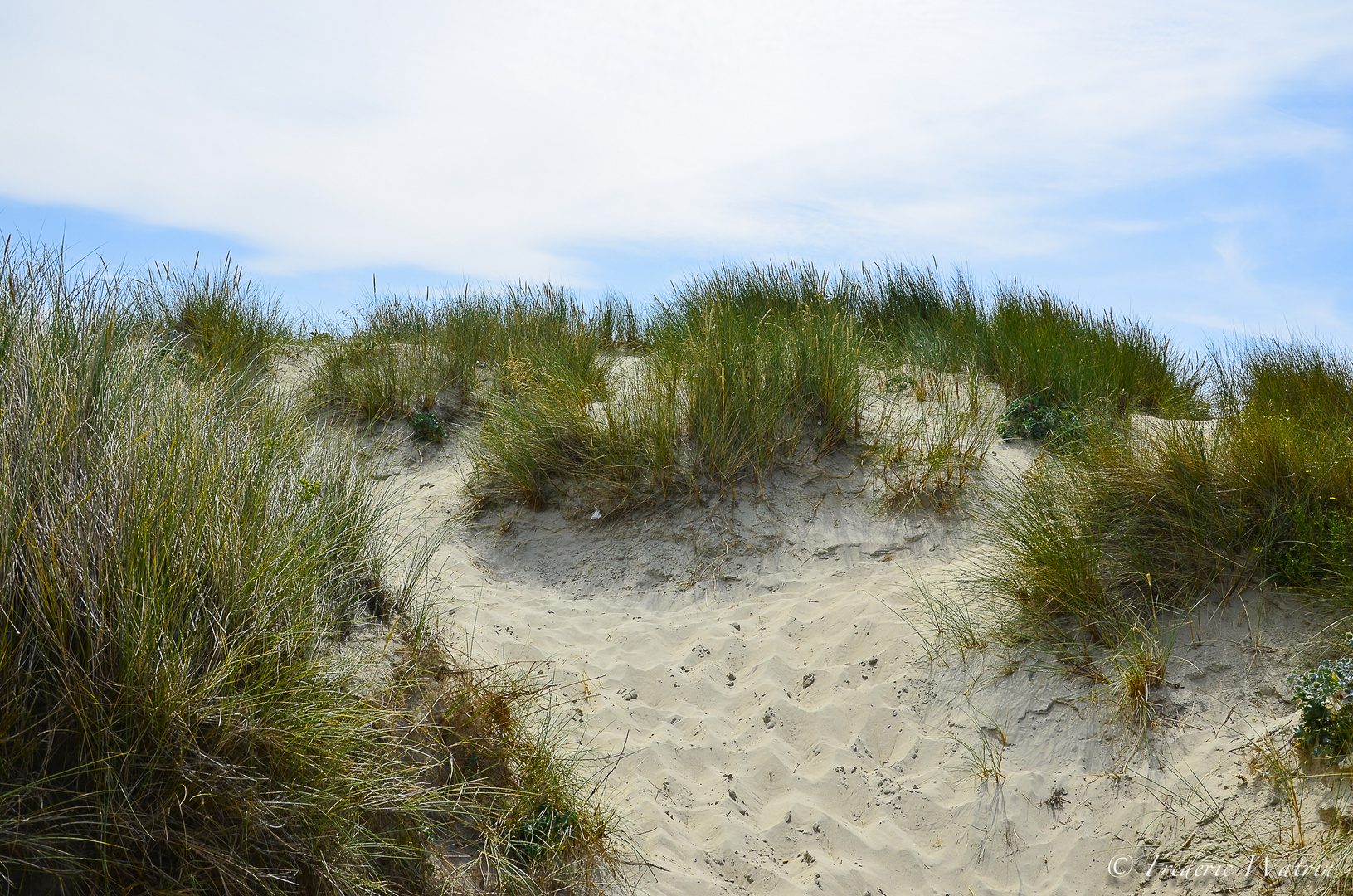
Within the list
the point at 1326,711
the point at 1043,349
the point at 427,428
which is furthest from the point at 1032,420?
the point at 427,428

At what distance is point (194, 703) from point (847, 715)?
3.13 metres

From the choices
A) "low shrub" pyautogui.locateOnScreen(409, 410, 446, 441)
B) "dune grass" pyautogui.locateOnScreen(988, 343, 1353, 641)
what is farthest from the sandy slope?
"low shrub" pyautogui.locateOnScreen(409, 410, 446, 441)

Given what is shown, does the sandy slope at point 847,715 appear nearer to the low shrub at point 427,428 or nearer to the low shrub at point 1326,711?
the low shrub at point 1326,711

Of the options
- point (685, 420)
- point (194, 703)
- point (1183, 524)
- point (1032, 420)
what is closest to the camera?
point (194, 703)

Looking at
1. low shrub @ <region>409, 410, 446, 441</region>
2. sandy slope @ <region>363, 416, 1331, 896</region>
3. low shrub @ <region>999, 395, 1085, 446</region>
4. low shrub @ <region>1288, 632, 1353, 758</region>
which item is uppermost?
low shrub @ <region>999, 395, 1085, 446</region>

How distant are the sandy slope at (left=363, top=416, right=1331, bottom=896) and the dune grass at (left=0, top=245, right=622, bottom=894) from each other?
0.74m

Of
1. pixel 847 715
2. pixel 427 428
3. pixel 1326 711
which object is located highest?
pixel 427 428

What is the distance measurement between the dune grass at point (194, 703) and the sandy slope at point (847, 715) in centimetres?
74

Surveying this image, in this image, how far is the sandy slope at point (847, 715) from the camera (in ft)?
11.3

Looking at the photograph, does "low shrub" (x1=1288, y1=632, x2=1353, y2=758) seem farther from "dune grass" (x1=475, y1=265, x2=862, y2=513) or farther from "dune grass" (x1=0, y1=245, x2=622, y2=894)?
"dune grass" (x1=475, y1=265, x2=862, y2=513)

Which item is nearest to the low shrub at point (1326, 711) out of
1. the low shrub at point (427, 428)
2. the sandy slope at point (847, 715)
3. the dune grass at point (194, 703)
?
the sandy slope at point (847, 715)

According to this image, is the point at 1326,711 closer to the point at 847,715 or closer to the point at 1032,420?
the point at 847,715

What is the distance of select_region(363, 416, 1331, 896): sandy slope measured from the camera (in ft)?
11.3

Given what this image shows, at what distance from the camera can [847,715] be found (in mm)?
4301
